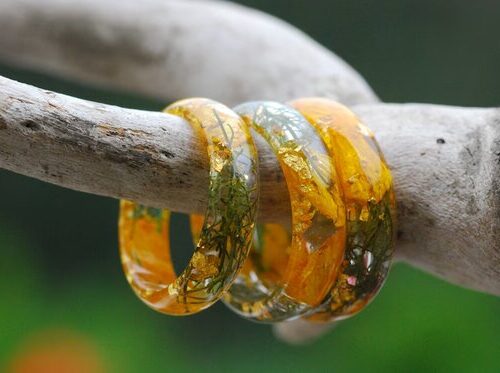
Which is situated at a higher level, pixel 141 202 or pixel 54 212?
pixel 141 202

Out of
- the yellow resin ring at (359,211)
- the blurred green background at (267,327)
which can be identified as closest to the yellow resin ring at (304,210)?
the yellow resin ring at (359,211)

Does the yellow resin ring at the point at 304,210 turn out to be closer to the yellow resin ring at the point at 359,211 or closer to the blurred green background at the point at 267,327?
the yellow resin ring at the point at 359,211

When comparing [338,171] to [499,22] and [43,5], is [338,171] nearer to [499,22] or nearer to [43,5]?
[43,5]

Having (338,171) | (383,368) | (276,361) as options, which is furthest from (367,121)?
(276,361)

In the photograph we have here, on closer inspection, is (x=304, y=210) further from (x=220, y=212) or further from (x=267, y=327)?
(x=267, y=327)

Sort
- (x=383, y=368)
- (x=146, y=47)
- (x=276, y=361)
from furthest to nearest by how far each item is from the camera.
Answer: (x=276, y=361) → (x=383, y=368) → (x=146, y=47)

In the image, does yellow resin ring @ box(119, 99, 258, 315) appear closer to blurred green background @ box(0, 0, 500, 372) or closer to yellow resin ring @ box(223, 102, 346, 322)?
yellow resin ring @ box(223, 102, 346, 322)

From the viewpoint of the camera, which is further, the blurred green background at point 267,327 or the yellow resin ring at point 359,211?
the blurred green background at point 267,327
